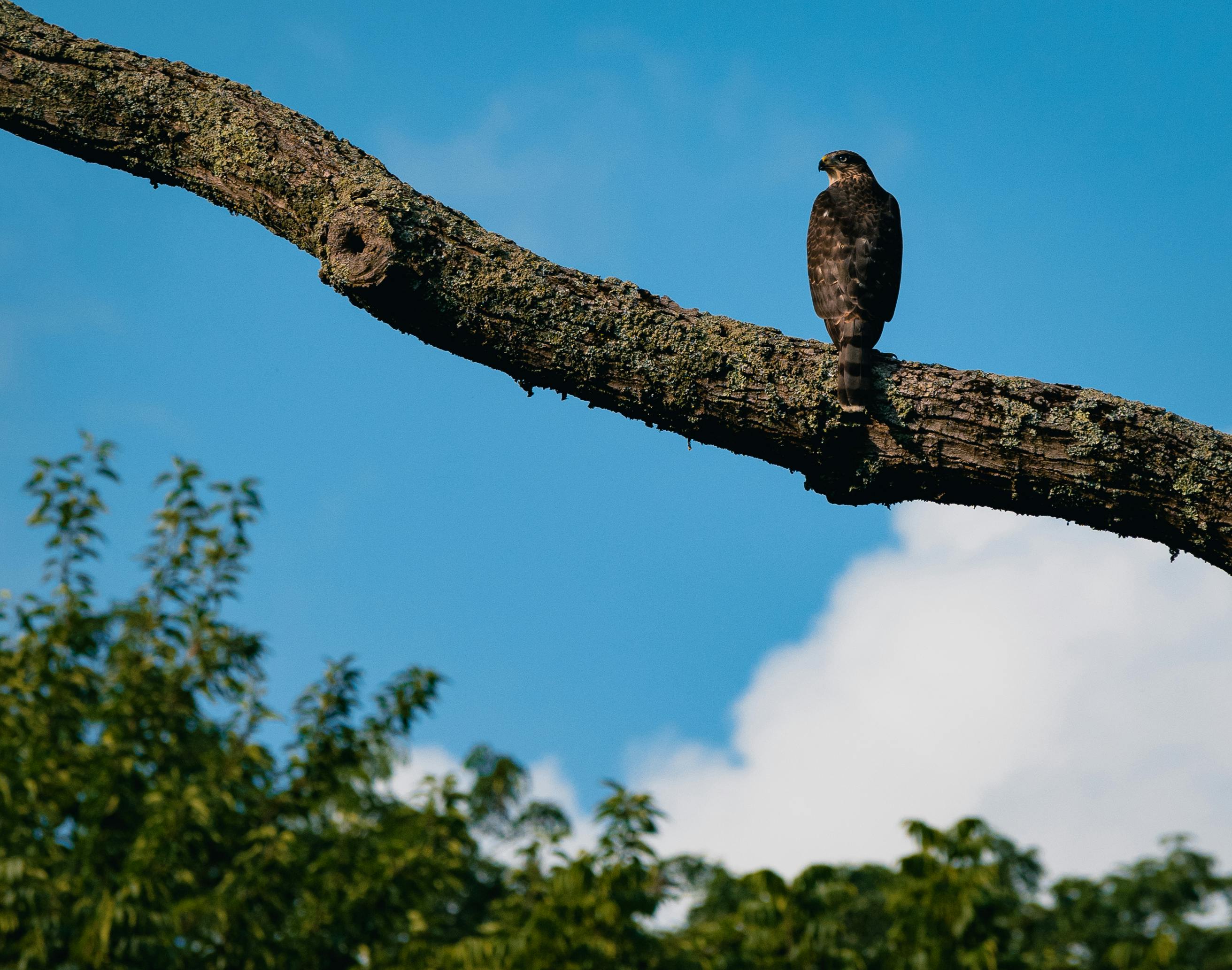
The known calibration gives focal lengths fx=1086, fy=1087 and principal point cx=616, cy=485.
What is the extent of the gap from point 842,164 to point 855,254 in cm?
183

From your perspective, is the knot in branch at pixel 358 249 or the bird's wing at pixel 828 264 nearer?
the knot in branch at pixel 358 249

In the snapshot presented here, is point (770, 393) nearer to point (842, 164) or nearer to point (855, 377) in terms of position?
point (855, 377)

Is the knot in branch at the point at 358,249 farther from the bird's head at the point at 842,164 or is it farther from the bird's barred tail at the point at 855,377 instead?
the bird's head at the point at 842,164

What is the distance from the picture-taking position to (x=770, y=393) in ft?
8.62

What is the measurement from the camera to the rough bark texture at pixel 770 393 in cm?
259

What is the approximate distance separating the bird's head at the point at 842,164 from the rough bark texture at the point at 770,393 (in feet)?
13.9

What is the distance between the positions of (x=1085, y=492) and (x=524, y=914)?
15.7 ft

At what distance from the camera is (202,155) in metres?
2.99

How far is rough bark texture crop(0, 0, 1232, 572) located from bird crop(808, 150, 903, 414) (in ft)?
3.38

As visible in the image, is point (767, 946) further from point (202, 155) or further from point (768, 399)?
point (202, 155)

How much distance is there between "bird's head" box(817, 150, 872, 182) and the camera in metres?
6.69

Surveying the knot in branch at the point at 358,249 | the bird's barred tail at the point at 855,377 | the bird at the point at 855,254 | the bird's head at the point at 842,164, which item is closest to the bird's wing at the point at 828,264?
the bird at the point at 855,254

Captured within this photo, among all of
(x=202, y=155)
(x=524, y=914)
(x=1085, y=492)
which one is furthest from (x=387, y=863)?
(x=1085, y=492)

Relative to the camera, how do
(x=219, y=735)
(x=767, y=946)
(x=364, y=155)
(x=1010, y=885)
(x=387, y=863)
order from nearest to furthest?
(x=364, y=155)
(x=767, y=946)
(x=387, y=863)
(x=219, y=735)
(x=1010, y=885)
